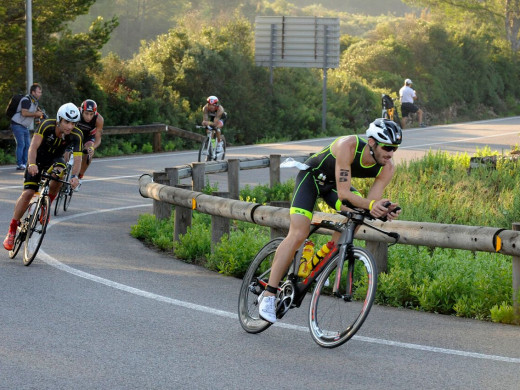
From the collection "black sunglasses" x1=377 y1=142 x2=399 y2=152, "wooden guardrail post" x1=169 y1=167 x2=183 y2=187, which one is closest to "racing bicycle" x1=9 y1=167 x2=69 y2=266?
"wooden guardrail post" x1=169 y1=167 x2=183 y2=187

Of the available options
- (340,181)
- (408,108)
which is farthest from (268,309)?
(408,108)

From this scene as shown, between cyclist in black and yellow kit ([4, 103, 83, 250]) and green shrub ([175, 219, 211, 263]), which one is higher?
cyclist in black and yellow kit ([4, 103, 83, 250])

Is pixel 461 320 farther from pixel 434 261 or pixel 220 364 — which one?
pixel 220 364

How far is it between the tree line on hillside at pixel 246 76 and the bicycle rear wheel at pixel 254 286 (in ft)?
65.9

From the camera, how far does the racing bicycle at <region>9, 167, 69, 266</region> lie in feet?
36.8

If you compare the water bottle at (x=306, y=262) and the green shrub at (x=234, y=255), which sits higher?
the water bottle at (x=306, y=262)

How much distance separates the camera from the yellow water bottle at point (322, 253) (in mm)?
7648

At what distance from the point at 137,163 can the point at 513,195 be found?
12570 millimetres

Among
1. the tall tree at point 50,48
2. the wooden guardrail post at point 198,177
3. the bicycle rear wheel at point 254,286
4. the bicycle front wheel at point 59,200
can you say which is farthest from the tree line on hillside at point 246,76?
the bicycle rear wheel at point 254,286

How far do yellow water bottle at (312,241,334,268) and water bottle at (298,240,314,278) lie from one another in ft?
0.19

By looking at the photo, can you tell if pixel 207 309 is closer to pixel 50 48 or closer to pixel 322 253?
pixel 322 253

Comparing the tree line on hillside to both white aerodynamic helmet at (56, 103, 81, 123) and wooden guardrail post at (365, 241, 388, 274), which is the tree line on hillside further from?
wooden guardrail post at (365, 241, 388, 274)

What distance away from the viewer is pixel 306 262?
7.82 metres

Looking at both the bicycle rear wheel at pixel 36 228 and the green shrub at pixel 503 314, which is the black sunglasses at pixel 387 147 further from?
the bicycle rear wheel at pixel 36 228
